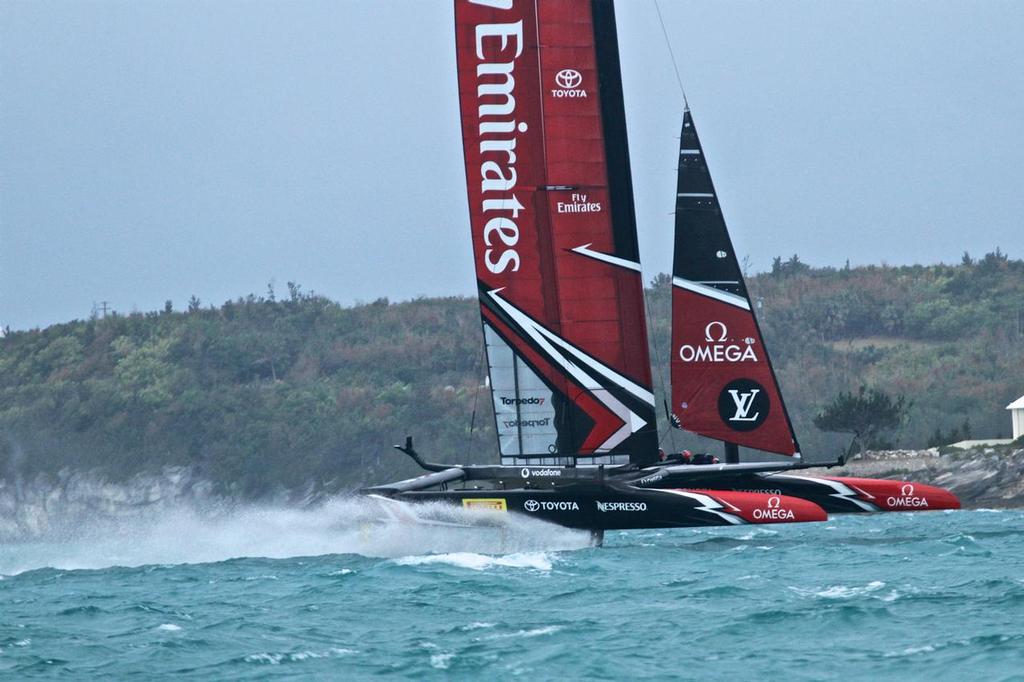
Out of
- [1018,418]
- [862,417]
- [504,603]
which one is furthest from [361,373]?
[504,603]

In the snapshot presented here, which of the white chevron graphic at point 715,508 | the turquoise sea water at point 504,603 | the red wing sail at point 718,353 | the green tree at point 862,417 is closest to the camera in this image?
the turquoise sea water at point 504,603

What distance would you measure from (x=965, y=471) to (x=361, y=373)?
99.8ft

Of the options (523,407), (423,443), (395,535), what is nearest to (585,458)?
(523,407)

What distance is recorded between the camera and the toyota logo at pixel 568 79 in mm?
25594

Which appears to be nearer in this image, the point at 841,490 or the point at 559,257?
the point at 841,490

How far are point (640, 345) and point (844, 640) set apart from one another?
11.6 m

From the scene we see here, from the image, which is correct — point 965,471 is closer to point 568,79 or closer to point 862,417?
point 862,417

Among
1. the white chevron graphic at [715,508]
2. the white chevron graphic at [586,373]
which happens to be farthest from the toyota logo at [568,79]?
the white chevron graphic at [715,508]

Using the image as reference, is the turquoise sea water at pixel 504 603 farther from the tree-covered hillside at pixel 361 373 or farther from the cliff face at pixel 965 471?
the tree-covered hillside at pixel 361 373

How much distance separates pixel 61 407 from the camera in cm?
5691

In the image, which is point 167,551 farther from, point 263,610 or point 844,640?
point 844,640

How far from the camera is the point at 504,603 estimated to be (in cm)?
1812

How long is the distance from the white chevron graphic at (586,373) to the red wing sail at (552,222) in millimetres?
22

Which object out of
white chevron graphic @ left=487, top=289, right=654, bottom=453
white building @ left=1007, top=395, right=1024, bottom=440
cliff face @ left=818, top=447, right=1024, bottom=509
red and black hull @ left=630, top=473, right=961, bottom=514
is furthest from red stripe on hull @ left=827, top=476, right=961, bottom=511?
white building @ left=1007, top=395, right=1024, bottom=440
